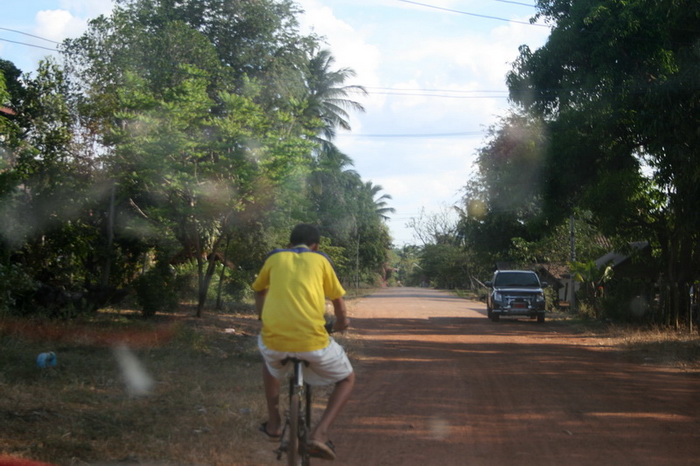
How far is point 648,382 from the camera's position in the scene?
11.0 meters

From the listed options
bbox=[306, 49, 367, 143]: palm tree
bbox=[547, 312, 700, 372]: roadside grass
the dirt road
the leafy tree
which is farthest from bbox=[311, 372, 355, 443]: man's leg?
bbox=[306, 49, 367, 143]: palm tree

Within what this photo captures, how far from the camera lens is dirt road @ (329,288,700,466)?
6.61 m

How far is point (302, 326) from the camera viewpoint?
16.6 feet

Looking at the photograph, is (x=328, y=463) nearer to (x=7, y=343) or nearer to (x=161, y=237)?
(x=7, y=343)

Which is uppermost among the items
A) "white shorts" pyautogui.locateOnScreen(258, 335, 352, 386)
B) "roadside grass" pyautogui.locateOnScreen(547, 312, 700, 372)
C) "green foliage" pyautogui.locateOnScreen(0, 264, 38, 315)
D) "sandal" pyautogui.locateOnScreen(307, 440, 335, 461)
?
"green foliage" pyautogui.locateOnScreen(0, 264, 38, 315)

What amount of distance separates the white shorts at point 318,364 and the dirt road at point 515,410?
131 centimetres

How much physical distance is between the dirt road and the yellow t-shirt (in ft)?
5.69

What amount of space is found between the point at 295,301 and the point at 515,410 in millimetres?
4550

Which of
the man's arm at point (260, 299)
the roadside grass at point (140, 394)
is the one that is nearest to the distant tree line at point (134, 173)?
the roadside grass at point (140, 394)

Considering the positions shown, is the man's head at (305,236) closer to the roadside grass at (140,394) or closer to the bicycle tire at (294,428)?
the bicycle tire at (294,428)

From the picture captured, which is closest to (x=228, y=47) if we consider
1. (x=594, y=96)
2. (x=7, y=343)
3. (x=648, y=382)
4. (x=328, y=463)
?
(x=594, y=96)

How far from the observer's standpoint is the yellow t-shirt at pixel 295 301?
5.05 m

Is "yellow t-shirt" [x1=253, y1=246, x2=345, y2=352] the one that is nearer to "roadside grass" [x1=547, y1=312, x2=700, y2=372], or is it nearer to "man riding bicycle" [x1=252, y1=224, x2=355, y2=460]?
"man riding bicycle" [x1=252, y1=224, x2=355, y2=460]

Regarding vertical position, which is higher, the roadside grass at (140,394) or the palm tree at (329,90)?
the palm tree at (329,90)
